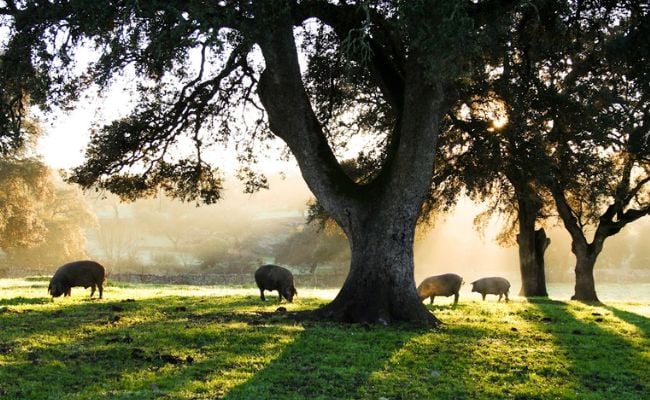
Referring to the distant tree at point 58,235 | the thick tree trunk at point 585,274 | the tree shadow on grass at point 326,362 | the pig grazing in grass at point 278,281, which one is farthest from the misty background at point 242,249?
the tree shadow on grass at point 326,362

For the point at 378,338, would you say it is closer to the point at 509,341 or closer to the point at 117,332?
the point at 509,341

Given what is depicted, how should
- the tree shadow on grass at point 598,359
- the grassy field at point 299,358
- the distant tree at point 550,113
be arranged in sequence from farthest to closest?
the distant tree at point 550,113 → the tree shadow on grass at point 598,359 → the grassy field at point 299,358

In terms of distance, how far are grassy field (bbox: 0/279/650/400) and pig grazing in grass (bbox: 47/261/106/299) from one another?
4399 millimetres

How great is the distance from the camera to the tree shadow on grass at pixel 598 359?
9.05 metres

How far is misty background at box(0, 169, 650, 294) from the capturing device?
2773 inches

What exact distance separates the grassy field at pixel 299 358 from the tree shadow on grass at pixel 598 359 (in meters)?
0.03

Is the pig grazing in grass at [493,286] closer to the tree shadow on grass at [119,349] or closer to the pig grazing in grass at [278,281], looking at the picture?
the pig grazing in grass at [278,281]

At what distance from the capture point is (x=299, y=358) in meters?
10.4

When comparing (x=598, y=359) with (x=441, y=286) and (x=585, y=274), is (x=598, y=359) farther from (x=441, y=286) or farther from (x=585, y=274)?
(x=585, y=274)

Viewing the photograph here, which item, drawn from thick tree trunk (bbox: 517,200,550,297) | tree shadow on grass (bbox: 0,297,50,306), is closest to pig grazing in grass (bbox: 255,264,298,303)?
tree shadow on grass (bbox: 0,297,50,306)

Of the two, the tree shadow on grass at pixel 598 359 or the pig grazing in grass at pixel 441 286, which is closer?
the tree shadow on grass at pixel 598 359

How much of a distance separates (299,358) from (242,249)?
83.7 meters

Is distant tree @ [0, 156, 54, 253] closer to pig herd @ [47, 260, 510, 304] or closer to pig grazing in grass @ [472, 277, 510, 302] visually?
pig herd @ [47, 260, 510, 304]

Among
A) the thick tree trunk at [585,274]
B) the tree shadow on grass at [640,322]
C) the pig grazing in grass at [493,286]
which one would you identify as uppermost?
the thick tree trunk at [585,274]
